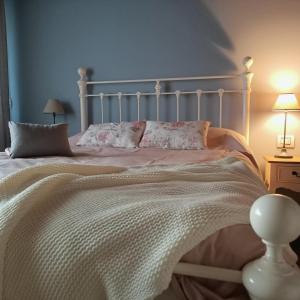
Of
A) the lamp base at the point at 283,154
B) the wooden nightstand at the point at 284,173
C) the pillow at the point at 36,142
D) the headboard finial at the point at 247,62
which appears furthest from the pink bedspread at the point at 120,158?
the headboard finial at the point at 247,62

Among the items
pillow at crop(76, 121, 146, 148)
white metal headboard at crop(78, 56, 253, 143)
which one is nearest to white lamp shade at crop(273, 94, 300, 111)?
white metal headboard at crop(78, 56, 253, 143)

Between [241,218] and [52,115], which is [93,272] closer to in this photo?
[241,218]

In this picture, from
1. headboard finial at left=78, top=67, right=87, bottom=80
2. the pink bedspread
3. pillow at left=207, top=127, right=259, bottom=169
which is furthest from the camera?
headboard finial at left=78, top=67, right=87, bottom=80

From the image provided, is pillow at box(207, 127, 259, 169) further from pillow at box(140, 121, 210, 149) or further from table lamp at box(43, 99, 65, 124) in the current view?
table lamp at box(43, 99, 65, 124)

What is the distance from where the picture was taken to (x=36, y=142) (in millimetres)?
2000

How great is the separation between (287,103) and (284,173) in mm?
542

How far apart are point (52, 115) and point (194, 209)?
9.33ft

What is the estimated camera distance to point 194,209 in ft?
2.29

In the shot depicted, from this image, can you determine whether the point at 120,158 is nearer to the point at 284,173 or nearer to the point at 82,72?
the point at 284,173

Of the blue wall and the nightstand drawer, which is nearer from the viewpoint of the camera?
the nightstand drawer

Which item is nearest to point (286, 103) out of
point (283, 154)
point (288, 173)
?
point (283, 154)

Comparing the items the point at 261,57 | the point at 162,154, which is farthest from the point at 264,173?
the point at 162,154

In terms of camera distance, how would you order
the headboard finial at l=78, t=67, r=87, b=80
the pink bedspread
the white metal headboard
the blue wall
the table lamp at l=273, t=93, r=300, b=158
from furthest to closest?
the headboard finial at l=78, t=67, r=87, b=80, the blue wall, the white metal headboard, the table lamp at l=273, t=93, r=300, b=158, the pink bedspread

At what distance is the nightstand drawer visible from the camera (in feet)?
7.35
